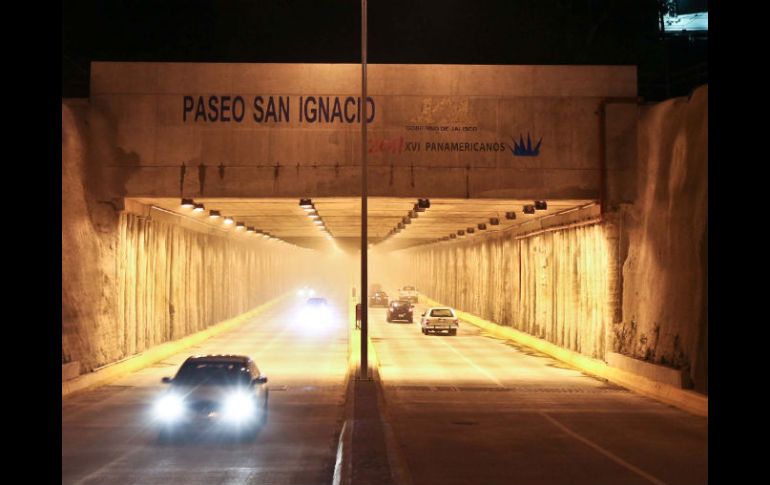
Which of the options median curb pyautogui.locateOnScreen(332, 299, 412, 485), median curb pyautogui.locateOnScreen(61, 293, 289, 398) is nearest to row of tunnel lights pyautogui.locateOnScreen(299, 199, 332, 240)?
median curb pyautogui.locateOnScreen(332, 299, 412, 485)

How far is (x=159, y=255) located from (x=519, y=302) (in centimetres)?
1965

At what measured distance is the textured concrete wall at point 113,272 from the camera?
80.6 feet

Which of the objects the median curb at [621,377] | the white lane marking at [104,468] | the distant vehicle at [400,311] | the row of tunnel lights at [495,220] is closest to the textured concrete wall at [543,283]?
the median curb at [621,377]

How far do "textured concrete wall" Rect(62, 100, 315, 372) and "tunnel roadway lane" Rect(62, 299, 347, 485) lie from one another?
165 centimetres

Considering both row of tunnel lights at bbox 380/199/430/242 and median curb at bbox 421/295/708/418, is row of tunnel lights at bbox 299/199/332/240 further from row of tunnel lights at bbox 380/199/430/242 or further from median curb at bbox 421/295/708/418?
median curb at bbox 421/295/708/418

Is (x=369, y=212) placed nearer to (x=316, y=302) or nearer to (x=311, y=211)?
(x=311, y=211)

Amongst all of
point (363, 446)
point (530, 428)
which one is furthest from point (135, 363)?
point (363, 446)

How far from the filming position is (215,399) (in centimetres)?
1680

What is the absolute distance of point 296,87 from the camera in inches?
1036

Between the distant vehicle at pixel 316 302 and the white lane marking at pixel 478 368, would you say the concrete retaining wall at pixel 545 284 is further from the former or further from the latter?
the distant vehicle at pixel 316 302

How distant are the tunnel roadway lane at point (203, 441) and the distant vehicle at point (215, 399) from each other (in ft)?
1.14
